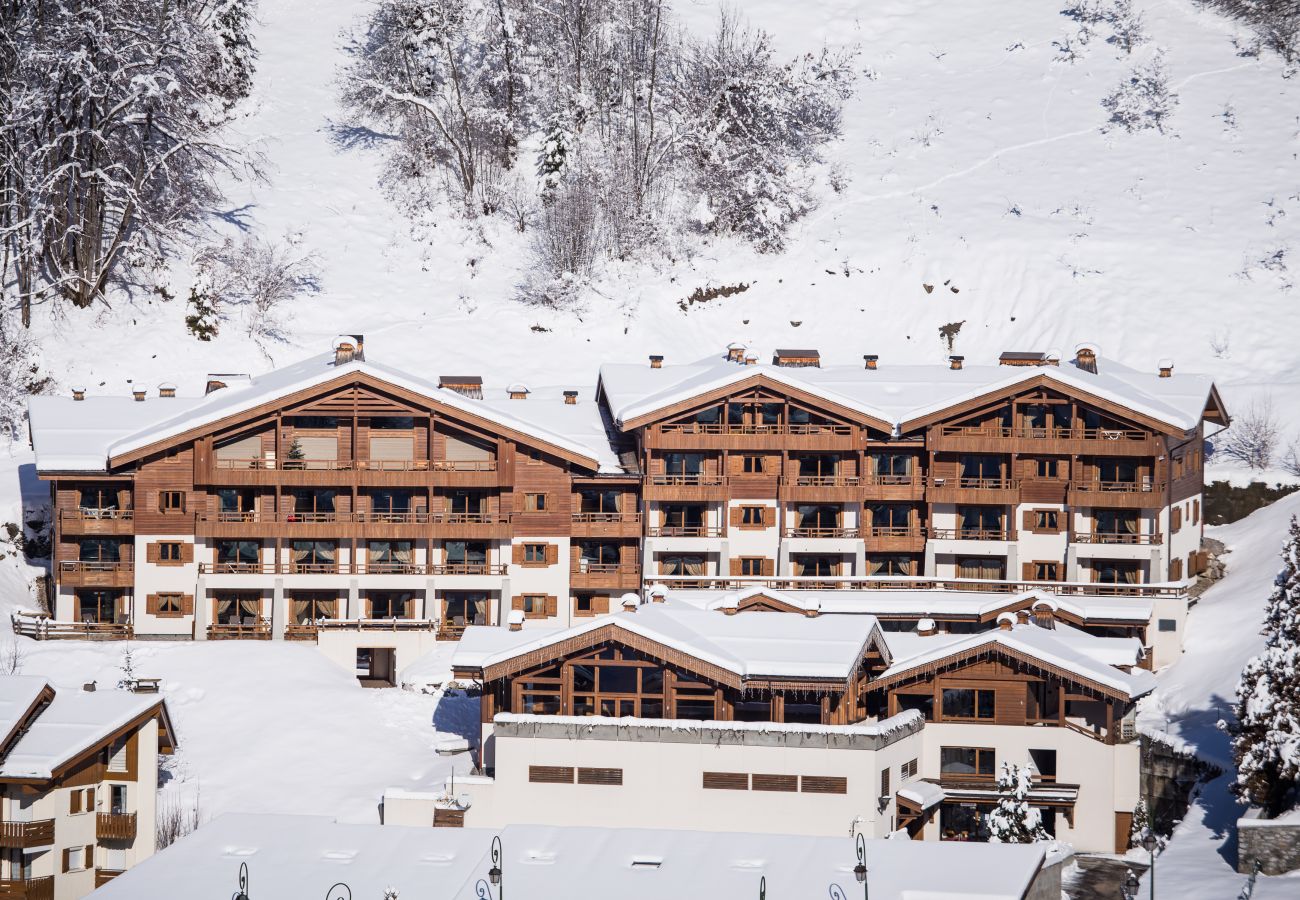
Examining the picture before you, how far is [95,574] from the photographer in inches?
2493

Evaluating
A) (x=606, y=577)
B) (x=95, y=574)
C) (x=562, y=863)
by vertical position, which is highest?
(x=95, y=574)

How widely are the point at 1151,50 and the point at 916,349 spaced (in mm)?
36809

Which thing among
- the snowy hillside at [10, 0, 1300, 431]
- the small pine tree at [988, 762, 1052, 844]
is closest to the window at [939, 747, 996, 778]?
the small pine tree at [988, 762, 1052, 844]

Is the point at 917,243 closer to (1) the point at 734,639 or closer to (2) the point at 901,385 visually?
(2) the point at 901,385

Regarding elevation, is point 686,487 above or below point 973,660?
above

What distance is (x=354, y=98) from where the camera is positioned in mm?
109375

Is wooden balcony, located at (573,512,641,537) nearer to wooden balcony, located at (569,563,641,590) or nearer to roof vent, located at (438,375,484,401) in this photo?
wooden balcony, located at (569,563,641,590)

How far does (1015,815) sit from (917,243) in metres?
49.9

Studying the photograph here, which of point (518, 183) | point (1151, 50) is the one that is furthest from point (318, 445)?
point (1151, 50)

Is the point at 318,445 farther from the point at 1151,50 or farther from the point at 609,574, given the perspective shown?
the point at 1151,50

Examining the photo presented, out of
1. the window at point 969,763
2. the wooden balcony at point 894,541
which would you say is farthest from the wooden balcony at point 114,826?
the wooden balcony at point 894,541

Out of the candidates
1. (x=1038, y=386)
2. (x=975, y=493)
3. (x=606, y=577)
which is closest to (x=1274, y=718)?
(x=975, y=493)

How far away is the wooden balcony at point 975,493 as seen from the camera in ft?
220

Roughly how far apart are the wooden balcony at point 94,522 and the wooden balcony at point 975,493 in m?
28.7
